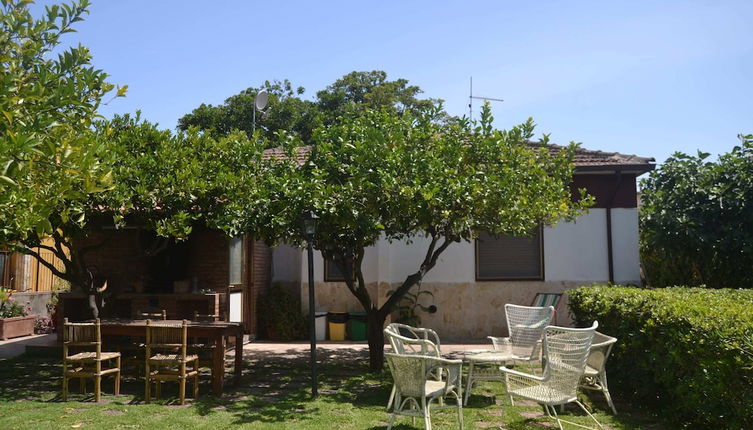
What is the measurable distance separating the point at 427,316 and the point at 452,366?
757cm

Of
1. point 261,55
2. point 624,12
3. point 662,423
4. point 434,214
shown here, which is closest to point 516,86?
point 624,12

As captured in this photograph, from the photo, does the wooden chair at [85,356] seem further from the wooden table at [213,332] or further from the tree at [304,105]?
the tree at [304,105]

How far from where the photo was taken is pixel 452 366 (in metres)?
6.18

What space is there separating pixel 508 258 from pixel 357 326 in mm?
3673

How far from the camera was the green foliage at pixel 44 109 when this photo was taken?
12.7 feet

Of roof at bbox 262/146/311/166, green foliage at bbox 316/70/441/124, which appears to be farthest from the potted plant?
green foliage at bbox 316/70/441/124

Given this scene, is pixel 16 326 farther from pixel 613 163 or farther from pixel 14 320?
pixel 613 163

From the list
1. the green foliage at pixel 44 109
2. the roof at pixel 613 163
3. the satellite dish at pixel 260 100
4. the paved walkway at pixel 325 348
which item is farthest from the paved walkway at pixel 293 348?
the green foliage at pixel 44 109

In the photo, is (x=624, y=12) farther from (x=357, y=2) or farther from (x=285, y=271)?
(x=285, y=271)

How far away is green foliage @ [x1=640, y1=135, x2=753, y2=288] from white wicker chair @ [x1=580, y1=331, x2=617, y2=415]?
603 cm

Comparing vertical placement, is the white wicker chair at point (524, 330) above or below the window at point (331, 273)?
below

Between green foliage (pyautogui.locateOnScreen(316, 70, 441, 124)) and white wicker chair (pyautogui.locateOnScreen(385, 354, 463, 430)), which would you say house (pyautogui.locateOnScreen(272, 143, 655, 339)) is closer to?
white wicker chair (pyautogui.locateOnScreen(385, 354, 463, 430))

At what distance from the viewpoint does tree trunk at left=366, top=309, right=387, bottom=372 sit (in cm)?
973

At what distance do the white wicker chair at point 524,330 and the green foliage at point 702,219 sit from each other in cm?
485
